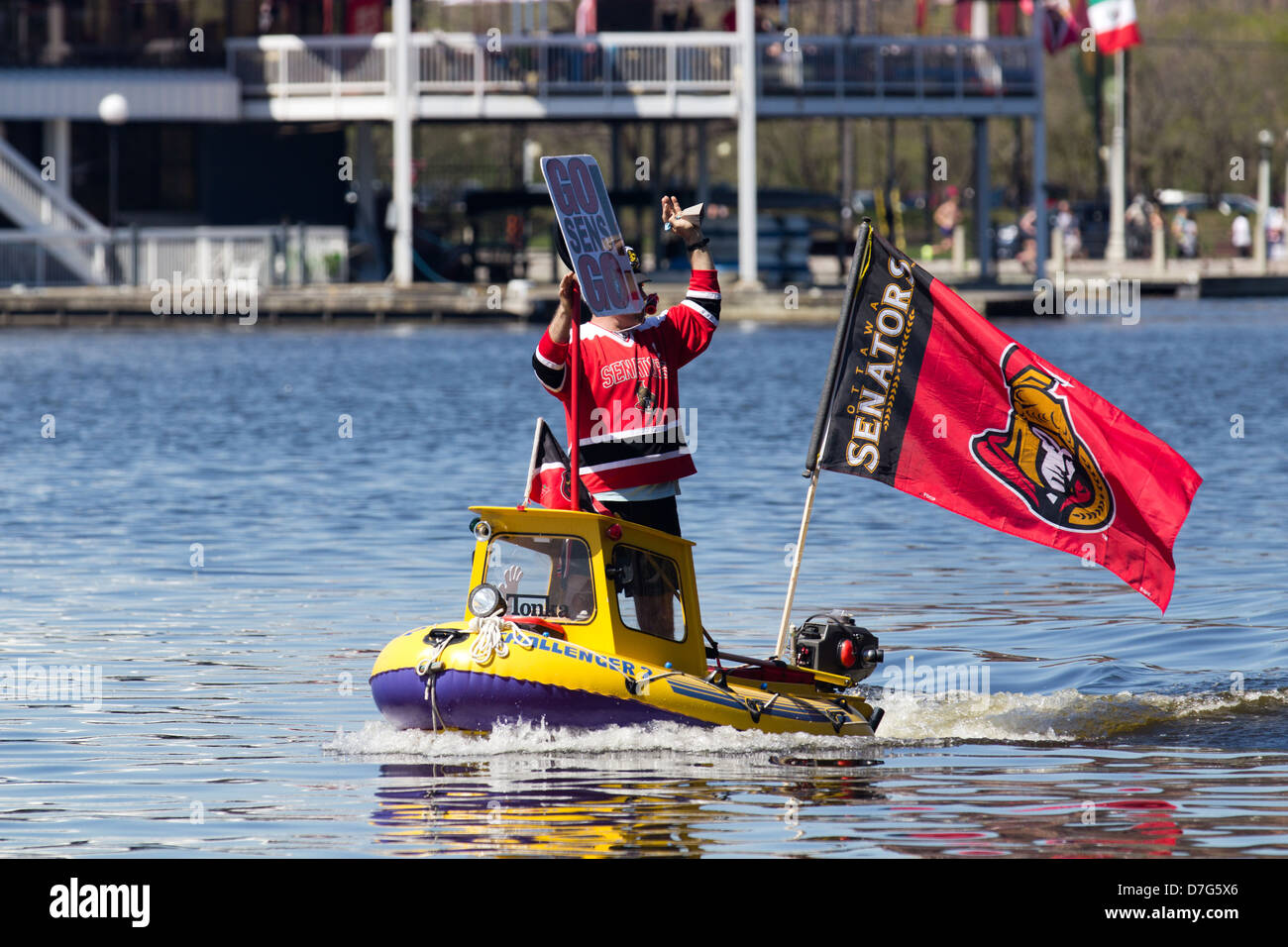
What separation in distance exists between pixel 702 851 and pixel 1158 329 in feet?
131

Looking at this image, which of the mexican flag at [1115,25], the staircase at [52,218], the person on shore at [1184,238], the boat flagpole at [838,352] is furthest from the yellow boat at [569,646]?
the person on shore at [1184,238]

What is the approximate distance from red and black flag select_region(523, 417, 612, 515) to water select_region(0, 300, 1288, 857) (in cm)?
111

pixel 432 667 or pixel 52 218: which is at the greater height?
pixel 52 218

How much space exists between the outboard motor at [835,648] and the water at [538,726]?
422 mm

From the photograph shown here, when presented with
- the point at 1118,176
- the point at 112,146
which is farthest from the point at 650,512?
the point at 1118,176

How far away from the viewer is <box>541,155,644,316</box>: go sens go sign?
1026 cm

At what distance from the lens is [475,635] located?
10.3 metres

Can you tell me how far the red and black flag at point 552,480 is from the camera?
10.6 m

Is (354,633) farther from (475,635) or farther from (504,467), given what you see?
(504,467)

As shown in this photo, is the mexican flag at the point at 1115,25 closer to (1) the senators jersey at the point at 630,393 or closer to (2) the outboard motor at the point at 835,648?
(2) the outboard motor at the point at 835,648

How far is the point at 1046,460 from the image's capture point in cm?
1130

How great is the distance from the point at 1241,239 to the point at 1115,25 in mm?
18533

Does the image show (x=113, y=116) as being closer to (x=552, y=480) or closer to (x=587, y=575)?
(x=552, y=480)

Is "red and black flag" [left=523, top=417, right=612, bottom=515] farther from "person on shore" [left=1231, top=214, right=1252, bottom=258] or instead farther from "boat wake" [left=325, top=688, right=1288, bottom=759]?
"person on shore" [left=1231, top=214, right=1252, bottom=258]
